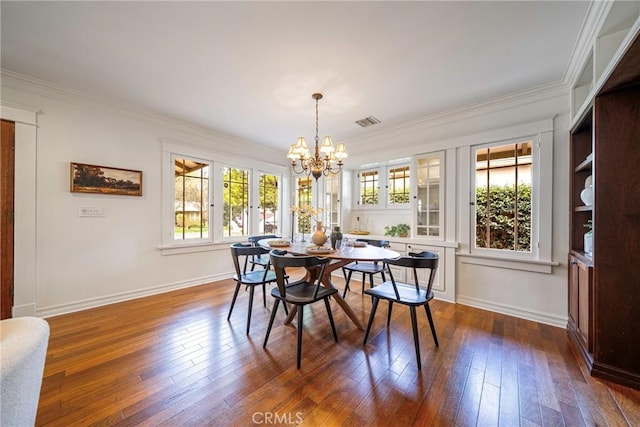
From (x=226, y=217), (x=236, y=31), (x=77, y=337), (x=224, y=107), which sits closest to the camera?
(x=236, y=31)

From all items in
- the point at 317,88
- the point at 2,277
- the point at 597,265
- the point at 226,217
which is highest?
the point at 317,88

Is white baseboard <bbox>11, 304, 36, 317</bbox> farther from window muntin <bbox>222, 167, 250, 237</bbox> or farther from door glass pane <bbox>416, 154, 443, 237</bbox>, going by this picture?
door glass pane <bbox>416, 154, 443, 237</bbox>

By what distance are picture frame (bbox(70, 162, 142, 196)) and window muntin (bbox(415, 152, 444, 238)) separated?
396 centimetres

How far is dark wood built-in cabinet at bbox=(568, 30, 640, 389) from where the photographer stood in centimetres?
166

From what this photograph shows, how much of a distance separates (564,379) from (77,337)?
404 centimetres

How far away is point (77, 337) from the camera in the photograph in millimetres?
2279

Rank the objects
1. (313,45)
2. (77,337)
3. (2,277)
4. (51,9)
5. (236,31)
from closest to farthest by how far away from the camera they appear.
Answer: (51,9), (236,31), (313,45), (77,337), (2,277)

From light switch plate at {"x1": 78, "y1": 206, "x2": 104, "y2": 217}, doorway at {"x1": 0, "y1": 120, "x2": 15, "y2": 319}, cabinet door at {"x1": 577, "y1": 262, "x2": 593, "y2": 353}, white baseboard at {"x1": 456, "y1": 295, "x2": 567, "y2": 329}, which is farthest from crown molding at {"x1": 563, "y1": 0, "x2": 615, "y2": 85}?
doorway at {"x1": 0, "y1": 120, "x2": 15, "y2": 319}

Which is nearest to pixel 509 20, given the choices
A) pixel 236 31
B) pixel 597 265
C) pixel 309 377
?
pixel 597 265

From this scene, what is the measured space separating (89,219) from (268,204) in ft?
9.05

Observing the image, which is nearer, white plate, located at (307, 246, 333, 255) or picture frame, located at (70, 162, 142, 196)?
white plate, located at (307, 246, 333, 255)

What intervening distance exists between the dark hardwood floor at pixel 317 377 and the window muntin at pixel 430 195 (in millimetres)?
1319

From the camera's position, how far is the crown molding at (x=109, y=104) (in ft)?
8.24

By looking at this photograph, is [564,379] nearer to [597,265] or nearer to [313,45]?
[597,265]
